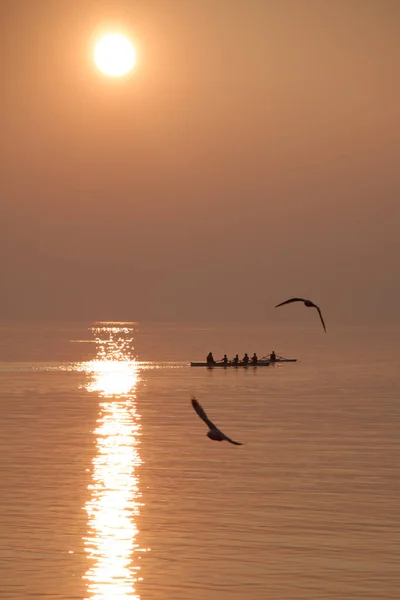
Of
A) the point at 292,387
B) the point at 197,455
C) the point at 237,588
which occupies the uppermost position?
the point at 292,387

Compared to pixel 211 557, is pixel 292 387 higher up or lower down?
higher up

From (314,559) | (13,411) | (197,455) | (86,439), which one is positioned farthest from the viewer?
(13,411)

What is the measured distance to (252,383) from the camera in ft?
454

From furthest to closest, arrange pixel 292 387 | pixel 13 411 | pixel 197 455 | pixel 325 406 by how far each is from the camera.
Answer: pixel 292 387 < pixel 325 406 < pixel 13 411 < pixel 197 455

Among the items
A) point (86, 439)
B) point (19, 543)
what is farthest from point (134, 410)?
point (19, 543)

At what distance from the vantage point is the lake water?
38719 mm

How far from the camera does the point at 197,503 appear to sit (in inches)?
2021

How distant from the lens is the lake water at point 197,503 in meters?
38.7

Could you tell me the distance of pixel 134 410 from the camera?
324 ft

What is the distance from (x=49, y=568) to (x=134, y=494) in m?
14.0

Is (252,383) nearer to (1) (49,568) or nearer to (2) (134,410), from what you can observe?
(2) (134,410)

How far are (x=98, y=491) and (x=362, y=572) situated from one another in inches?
677

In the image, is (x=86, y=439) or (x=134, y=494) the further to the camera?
(x=86, y=439)

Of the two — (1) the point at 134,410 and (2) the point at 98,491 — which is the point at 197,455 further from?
(1) the point at 134,410
